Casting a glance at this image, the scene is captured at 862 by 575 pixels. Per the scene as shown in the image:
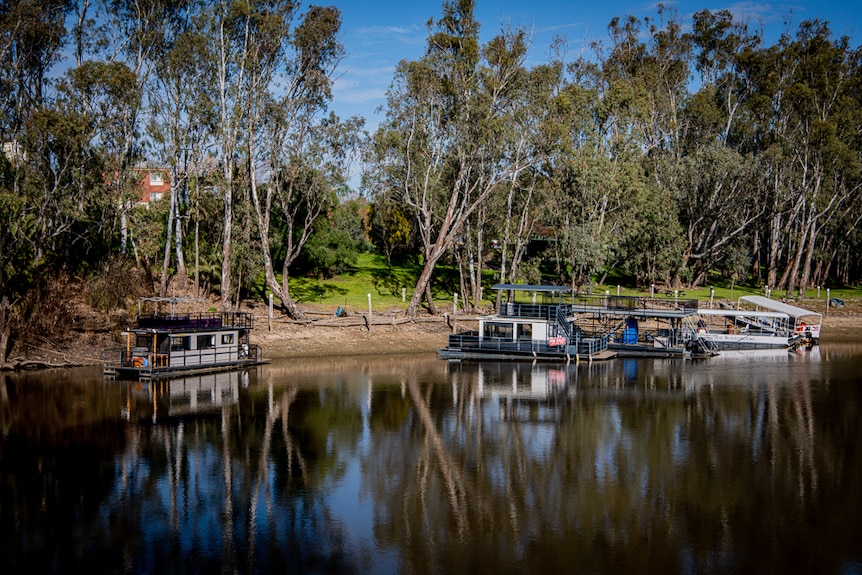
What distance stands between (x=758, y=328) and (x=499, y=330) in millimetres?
23061

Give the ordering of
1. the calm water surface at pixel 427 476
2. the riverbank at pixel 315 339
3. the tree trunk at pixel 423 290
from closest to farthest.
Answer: the calm water surface at pixel 427 476, the riverbank at pixel 315 339, the tree trunk at pixel 423 290

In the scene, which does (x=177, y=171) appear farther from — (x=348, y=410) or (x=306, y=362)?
(x=348, y=410)

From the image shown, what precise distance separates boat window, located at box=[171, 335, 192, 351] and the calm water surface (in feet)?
8.40

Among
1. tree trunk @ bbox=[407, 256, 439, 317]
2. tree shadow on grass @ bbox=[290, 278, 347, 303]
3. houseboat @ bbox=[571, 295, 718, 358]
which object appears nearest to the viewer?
houseboat @ bbox=[571, 295, 718, 358]

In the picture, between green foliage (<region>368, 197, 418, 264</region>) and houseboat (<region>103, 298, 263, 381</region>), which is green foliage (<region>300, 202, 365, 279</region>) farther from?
houseboat (<region>103, 298, 263, 381</region>)

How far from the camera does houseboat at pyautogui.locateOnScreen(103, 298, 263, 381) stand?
1678 inches

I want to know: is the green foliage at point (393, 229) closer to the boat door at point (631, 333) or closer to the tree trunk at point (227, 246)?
the tree trunk at point (227, 246)

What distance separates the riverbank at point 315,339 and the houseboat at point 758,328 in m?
4.38

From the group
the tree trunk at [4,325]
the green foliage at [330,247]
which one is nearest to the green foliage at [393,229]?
the green foliage at [330,247]

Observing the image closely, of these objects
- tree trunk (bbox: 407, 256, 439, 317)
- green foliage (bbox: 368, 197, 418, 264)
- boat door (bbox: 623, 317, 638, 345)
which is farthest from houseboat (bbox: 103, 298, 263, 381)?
green foliage (bbox: 368, 197, 418, 264)

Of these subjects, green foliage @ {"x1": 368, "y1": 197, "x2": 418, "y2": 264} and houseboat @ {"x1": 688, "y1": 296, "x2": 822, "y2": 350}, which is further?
green foliage @ {"x1": 368, "y1": 197, "x2": 418, "y2": 264}

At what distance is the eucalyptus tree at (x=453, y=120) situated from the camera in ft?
201

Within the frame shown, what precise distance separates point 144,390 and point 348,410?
11416mm

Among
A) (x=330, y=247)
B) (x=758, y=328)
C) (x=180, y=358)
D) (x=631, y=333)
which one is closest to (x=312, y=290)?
(x=330, y=247)
